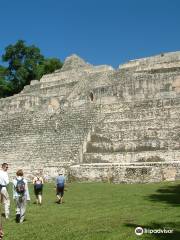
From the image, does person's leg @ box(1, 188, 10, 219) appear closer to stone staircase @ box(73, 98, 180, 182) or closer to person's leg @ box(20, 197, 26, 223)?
person's leg @ box(20, 197, 26, 223)

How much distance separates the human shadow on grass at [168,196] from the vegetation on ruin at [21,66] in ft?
116

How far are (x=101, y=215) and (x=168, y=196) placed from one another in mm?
4087

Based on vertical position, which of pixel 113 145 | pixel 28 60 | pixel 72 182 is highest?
pixel 28 60

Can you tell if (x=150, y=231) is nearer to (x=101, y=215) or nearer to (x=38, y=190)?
(x=101, y=215)

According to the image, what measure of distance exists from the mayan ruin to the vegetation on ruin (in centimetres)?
1792

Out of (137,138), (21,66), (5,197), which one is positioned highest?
(21,66)

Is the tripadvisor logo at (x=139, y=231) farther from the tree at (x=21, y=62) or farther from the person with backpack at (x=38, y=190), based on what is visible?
the tree at (x=21, y=62)

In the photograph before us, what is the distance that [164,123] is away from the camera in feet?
75.2

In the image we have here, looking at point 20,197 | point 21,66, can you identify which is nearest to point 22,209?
point 20,197

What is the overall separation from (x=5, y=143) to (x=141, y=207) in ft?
51.1

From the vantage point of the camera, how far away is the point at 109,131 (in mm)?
23969

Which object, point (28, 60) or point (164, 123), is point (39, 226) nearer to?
point (164, 123)

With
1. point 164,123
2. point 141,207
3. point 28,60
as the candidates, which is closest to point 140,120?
point 164,123

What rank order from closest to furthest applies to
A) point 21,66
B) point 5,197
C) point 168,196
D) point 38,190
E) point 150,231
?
1. point 150,231
2. point 5,197
3. point 38,190
4. point 168,196
5. point 21,66
